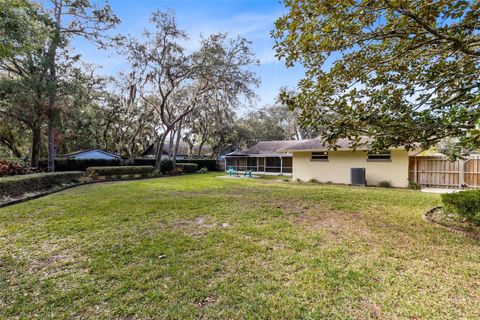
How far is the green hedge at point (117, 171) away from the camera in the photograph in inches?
612

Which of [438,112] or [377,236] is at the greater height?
[438,112]

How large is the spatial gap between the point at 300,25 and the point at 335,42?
0.61m

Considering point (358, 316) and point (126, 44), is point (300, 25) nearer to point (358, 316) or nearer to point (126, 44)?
point (358, 316)

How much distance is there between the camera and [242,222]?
19.1ft

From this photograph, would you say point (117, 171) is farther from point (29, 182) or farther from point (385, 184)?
point (385, 184)

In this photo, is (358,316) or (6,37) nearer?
(358,316)

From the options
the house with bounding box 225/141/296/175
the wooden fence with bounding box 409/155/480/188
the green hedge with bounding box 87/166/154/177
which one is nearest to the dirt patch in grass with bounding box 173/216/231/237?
the wooden fence with bounding box 409/155/480/188

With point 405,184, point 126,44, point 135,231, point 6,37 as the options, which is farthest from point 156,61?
point 405,184

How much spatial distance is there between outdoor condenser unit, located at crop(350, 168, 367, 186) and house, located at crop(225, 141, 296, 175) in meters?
Result: 8.84

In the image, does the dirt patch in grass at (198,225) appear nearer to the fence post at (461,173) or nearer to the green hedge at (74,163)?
the fence post at (461,173)

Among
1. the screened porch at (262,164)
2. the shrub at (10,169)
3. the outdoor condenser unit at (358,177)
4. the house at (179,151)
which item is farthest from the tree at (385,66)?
the house at (179,151)

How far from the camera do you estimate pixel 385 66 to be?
442 centimetres

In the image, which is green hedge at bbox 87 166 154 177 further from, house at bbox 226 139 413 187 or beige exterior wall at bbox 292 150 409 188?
beige exterior wall at bbox 292 150 409 188

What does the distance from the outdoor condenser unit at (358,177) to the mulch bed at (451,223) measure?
6687 millimetres
